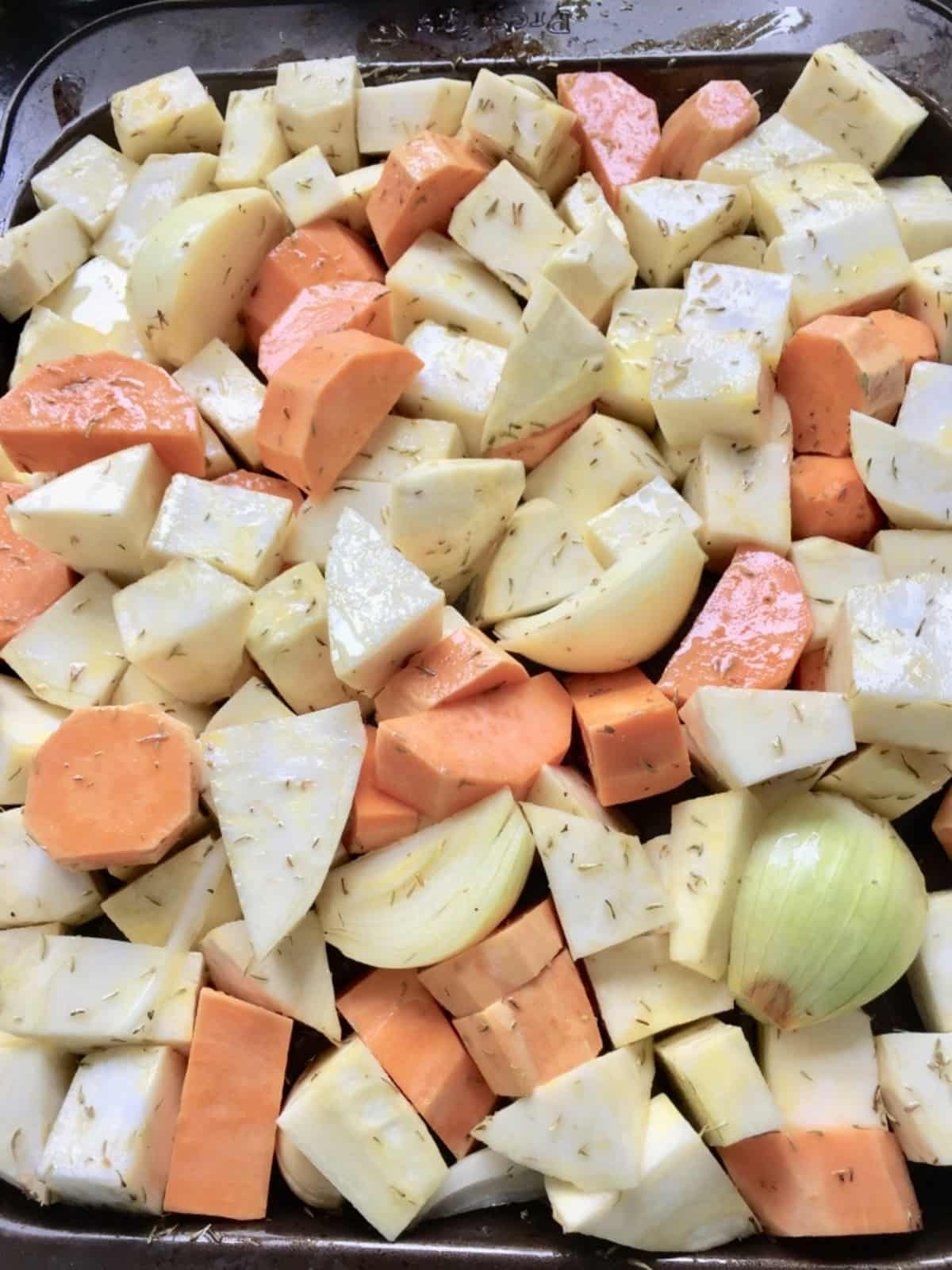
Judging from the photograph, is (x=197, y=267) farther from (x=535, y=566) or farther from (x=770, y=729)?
(x=770, y=729)

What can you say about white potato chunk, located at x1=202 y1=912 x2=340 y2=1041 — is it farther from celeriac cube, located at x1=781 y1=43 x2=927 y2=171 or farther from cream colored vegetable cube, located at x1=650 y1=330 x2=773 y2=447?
celeriac cube, located at x1=781 y1=43 x2=927 y2=171

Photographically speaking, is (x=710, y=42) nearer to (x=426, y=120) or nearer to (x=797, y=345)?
(x=426, y=120)

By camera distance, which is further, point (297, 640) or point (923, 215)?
point (923, 215)

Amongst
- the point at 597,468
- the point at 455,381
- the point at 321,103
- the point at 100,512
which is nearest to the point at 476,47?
the point at 321,103

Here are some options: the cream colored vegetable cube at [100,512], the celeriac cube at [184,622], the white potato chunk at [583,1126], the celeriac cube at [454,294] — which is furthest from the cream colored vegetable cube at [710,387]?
the white potato chunk at [583,1126]

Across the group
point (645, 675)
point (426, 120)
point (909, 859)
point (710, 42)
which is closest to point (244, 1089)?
point (645, 675)

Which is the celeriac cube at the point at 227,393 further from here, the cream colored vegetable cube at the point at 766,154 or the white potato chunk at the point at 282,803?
the cream colored vegetable cube at the point at 766,154
